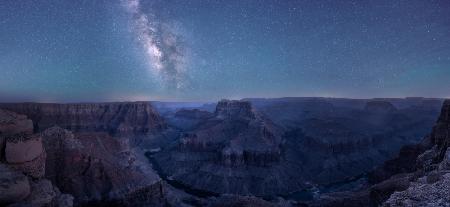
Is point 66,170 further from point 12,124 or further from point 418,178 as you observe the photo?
point 418,178

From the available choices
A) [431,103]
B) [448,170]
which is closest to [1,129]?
[448,170]

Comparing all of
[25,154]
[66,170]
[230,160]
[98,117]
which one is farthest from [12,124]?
[98,117]

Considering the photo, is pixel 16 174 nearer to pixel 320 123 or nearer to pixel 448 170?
pixel 448 170

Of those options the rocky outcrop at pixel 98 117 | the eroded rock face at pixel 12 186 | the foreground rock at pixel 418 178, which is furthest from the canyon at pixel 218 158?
the rocky outcrop at pixel 98 117

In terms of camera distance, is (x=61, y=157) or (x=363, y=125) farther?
(x=363, y=125)

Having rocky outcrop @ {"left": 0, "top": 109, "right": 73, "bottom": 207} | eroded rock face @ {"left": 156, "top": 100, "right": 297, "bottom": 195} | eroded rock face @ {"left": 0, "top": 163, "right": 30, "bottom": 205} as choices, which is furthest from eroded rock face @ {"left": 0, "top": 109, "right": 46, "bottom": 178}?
eroded rock face @ {"left": 156, "top": 100, "right": 297, "bottom": 195}

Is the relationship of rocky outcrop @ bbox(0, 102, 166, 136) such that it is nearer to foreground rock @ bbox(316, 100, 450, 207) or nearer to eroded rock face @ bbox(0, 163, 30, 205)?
eroded rock face @ bbox(0, 163, 30, 205)

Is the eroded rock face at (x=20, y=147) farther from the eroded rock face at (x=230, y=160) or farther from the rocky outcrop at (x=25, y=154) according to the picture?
the eroded rock face at (x=230, y=160)
